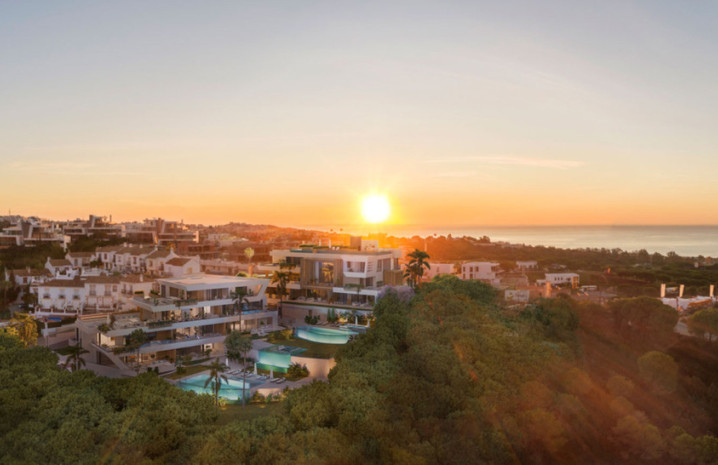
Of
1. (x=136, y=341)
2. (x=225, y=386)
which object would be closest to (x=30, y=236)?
(x=136, y=341)

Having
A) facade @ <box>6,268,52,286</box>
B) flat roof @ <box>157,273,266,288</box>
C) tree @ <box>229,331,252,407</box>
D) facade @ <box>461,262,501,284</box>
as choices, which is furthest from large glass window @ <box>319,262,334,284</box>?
facade @ <box>6,268,52,286</box>

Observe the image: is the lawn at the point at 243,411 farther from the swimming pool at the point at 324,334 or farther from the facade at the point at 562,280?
the facade at the point at 562,280

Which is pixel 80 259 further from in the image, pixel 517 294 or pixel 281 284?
pixel 517 294

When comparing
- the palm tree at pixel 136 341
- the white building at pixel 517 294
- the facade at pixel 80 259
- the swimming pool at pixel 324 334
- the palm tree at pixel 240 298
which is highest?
the facade at pixel 80 259

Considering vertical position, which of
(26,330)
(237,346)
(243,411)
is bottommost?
(243,411)

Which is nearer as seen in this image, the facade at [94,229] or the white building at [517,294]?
the white building at [517,294]

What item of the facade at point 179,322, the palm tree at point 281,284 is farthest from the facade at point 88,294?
the palm tree at point 281,284

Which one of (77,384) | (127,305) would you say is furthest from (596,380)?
(127,305)
